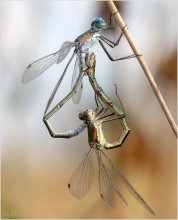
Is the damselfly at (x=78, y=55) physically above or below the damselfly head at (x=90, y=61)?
above

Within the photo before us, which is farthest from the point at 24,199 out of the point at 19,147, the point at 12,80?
the point at 12,80

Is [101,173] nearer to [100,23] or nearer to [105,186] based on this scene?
[105,186]

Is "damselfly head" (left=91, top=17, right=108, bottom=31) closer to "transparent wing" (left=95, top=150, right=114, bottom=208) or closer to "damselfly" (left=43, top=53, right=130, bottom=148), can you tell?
"damselfly" (left=43, top=53, right=130, bottom=148)

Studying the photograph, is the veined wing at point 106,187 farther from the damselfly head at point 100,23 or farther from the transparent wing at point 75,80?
the damselfly head at point 100,23

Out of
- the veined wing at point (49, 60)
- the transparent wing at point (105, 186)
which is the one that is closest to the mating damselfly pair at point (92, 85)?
the veined wing at point (49, 60)

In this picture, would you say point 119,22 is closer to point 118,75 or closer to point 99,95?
point 99,95

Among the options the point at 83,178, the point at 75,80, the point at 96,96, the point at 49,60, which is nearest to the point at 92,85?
the point at 96,96
